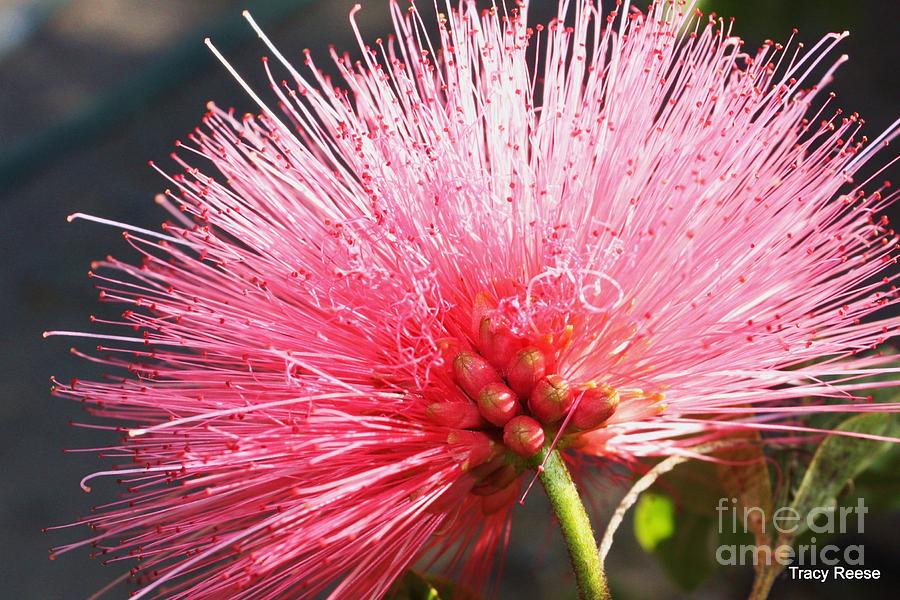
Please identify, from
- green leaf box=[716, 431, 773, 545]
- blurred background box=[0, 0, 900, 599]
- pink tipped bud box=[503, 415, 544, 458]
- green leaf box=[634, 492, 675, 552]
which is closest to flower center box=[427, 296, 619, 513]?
pink tipped bud box=[503, 415, 544, 458]

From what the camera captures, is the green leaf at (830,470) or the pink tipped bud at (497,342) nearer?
the pink tipped bud at (497,342)

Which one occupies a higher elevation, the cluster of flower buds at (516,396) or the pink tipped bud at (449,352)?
the pink tipped bud at (449,352)

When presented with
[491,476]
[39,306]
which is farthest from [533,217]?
[39,306]

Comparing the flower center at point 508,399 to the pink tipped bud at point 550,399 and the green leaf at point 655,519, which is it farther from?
the green leaf at point 655,519

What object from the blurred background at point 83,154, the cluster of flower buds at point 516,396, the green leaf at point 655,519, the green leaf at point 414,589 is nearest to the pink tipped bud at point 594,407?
the cluster of flower buds at point 516,396

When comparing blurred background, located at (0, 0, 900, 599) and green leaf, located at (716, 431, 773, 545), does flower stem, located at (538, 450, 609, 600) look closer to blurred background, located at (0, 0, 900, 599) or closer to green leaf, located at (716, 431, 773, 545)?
green leaf, located at (716, 431, 773, 545)

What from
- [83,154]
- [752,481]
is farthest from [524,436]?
[83,154]

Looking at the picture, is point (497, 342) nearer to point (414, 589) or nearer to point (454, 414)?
point (454, 414)
